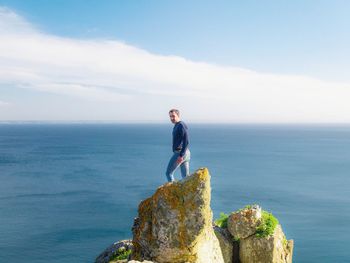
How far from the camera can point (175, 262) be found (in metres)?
11.7

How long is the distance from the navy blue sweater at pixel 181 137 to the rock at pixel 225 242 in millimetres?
6047

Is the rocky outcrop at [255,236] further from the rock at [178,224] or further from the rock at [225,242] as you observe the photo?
the rock at [178,224]

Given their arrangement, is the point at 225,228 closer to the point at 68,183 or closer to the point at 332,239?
the point at 332,239

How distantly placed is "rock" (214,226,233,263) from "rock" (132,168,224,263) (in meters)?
6.08

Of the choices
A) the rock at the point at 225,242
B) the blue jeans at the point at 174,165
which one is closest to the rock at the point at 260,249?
the rock at the point at 225,242

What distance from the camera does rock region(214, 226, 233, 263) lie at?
18.2 m

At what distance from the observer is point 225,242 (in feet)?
60.3

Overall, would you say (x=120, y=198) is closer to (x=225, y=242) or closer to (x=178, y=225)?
(x=225, y=242)

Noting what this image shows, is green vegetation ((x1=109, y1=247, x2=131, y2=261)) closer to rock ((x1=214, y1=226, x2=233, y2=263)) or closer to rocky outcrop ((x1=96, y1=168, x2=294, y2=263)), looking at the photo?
rocky outcrop ((x1=96, y1=168, x2=294, y2=263))

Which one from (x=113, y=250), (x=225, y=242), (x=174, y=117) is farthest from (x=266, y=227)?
(x=174, y=117)

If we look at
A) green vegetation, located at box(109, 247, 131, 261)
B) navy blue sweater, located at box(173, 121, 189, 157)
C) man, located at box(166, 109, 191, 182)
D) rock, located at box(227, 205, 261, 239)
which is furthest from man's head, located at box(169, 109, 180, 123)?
rock, located at box(227, 205, 261, 239)

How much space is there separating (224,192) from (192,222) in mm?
88759

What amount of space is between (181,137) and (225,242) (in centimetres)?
698

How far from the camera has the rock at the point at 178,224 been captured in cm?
1168
